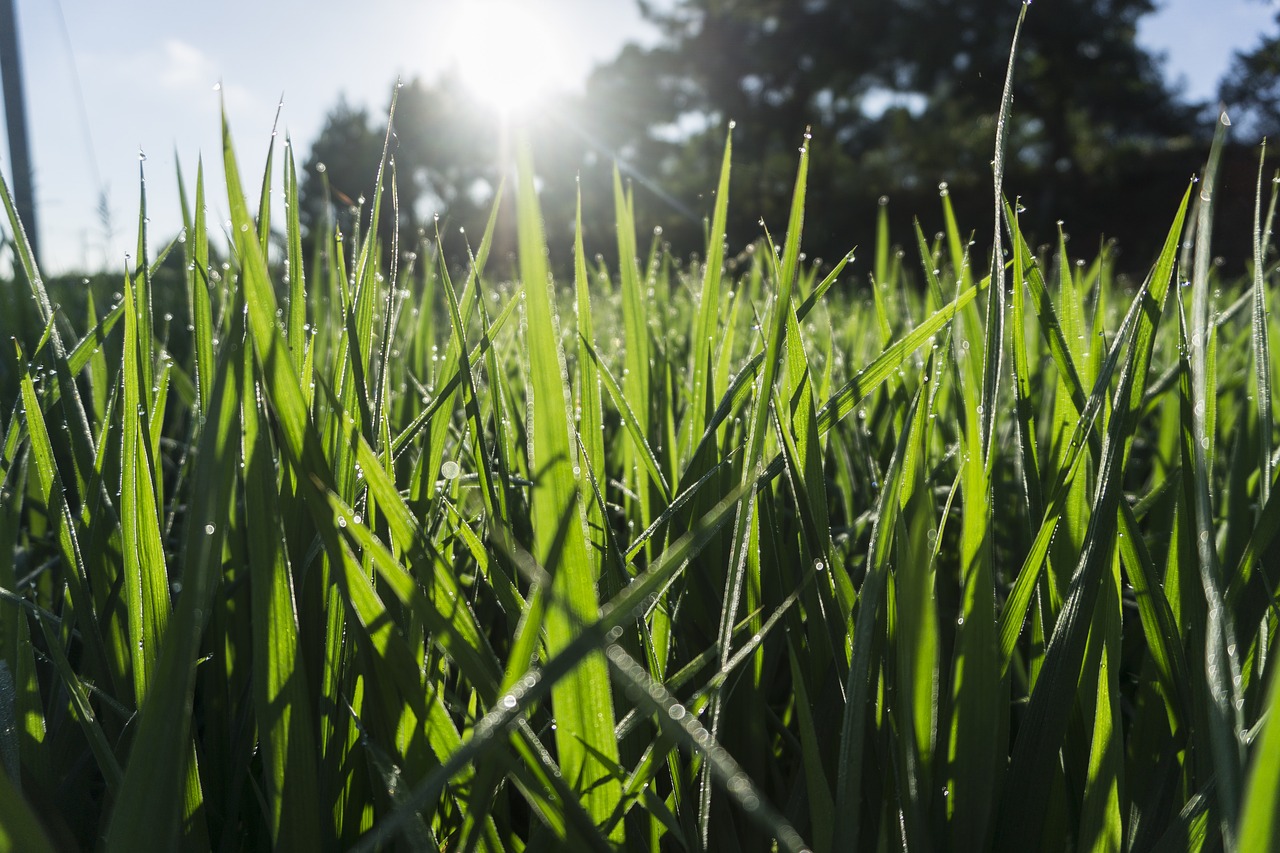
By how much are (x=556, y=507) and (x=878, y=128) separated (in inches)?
640

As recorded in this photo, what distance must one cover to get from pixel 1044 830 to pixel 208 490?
37cm

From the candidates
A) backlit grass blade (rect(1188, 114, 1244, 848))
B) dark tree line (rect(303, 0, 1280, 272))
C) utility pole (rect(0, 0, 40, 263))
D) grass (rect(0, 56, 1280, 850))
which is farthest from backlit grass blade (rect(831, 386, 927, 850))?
dark tree line (rect(303, 0, 1280, 272))

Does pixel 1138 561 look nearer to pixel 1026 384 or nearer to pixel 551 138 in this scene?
pixel 1026 384

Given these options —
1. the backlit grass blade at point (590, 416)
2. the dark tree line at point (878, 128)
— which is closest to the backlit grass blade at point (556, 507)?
the backlit grass blade at point (590, 416)

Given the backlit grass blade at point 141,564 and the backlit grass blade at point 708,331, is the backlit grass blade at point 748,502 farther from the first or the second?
the backlit grass blade at point 141,564

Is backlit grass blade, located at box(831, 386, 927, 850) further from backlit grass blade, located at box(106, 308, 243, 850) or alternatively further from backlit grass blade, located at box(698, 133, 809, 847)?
backlit grass blade, located at box(106, 308, 243, 850)

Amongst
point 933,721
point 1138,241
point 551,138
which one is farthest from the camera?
point 551,138

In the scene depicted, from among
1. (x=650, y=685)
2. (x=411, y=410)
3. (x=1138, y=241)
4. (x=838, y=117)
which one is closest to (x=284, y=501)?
(x=650, y=685)

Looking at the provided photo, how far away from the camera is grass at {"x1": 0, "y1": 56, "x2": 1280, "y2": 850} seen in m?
0.28

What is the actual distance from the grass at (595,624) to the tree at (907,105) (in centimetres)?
843

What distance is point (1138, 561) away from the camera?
1.31 ft

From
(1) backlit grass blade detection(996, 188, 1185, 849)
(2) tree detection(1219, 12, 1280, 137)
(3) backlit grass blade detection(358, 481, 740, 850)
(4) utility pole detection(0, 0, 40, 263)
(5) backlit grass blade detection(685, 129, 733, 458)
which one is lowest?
(1) backlit grass blade detection(996, 188, 1185, 849)

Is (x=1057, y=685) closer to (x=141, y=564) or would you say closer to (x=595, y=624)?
(x=595, y=624)

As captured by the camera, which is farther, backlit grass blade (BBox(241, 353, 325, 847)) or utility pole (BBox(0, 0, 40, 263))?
utility pole (BBox(0, 0, 40, 263))
